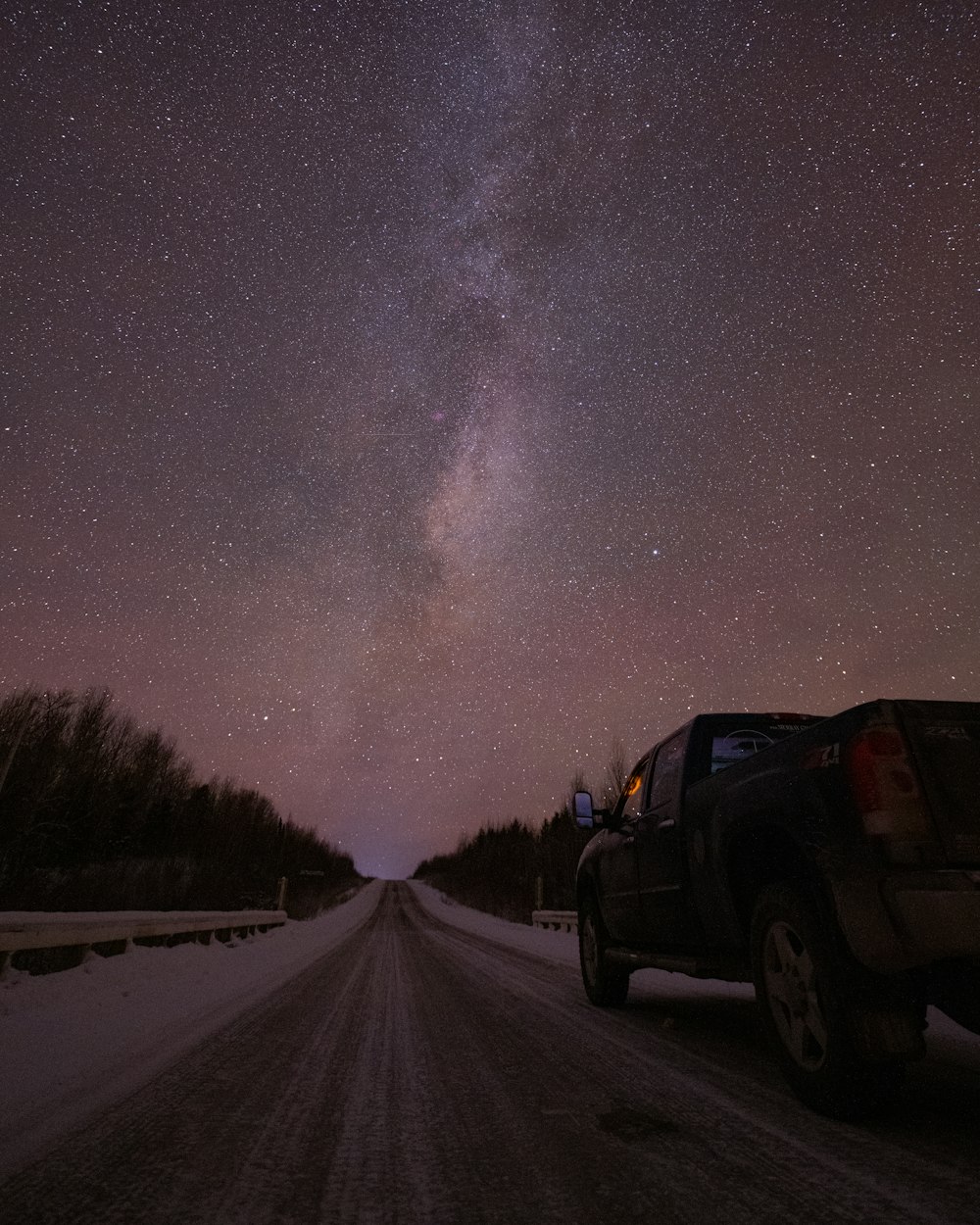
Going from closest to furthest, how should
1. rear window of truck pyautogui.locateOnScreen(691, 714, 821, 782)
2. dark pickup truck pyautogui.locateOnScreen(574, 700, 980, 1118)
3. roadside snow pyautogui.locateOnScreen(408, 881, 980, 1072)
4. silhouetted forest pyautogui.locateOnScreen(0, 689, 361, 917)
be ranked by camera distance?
1. dark pickup truck pyautogui.locateOnScreen(574, 700, 980, 1118)
2. roadside snow pyautogui.locateOnScreen(408, 881, 980, 1072)
3. rear window of truck pyautogui.locateOnScreen(691, 714, 821, 782)
4. silhouetted forest pyautogui.locateOnScreen(0, 689, 361, 917)

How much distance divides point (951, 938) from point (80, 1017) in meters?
5.74

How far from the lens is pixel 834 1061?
263 cm

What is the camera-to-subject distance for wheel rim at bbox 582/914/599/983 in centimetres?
613

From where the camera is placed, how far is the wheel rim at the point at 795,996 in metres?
2.83

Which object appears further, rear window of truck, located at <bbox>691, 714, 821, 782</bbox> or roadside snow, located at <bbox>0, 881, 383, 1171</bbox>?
rear window of truck, located at <bbox>691, 714, 821, 782</bbox>

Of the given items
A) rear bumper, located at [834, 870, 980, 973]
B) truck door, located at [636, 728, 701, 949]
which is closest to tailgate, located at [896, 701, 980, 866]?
rear bumper, located at [834, 870, 980, 973]

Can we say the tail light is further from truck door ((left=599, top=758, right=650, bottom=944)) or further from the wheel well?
truck door ((left=599, top=758, right=650, bottom=944))

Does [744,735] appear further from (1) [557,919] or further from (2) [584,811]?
(1) [557,919]

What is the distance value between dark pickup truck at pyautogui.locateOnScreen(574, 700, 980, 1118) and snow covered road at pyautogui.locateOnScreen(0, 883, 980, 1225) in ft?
1.09

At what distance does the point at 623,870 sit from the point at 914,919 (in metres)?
3.15

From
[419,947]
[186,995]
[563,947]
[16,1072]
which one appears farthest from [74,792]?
[16,1072]

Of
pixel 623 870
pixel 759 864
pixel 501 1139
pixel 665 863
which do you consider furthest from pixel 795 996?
pixel 623 870

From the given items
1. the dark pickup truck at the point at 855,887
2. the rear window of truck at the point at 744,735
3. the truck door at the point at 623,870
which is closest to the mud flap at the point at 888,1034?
the dark pickup truck at the point at 855,887

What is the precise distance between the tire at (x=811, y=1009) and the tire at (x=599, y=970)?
2.93m
